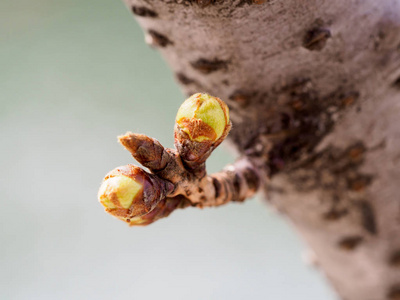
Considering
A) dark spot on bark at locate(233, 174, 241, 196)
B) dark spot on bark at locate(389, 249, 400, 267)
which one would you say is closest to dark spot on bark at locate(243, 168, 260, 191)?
dark spot on bark at locate(233, 174, 241, 196)

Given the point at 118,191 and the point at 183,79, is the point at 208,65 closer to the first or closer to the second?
the point at 183,79

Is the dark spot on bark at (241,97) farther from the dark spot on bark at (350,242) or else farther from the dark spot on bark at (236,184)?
the dark spot on bark at (350,242)

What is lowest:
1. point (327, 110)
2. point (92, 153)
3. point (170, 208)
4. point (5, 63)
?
point (170, 208)

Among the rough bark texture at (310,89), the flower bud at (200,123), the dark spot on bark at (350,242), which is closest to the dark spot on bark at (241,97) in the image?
the rough bark texture at (310,89)

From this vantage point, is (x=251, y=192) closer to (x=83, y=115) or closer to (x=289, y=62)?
(x=289, y=62)

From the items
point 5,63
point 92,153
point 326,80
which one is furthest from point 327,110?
point 5,63

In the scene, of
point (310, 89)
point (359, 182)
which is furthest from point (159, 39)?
point (359, 182)

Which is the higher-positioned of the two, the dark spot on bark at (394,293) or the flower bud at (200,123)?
the dark spot on bark at (394,293)
